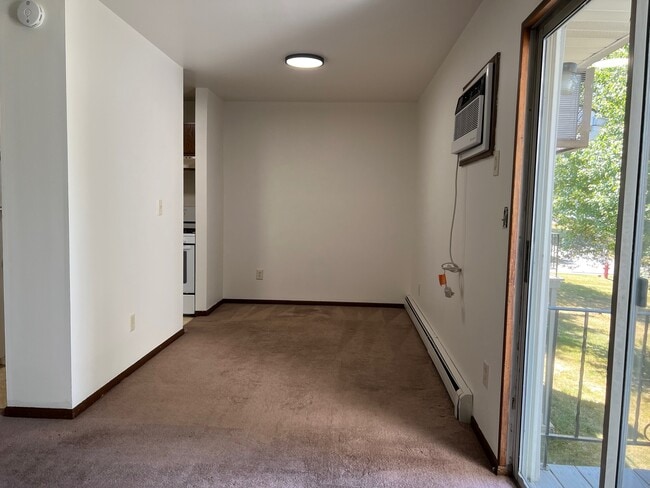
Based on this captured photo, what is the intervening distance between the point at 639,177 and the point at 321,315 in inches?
155

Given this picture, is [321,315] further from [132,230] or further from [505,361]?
[505,361]

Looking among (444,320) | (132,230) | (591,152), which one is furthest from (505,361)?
(132,230)

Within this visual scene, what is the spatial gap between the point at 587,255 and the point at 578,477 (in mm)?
761

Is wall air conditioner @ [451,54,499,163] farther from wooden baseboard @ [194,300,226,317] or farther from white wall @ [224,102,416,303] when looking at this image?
wooden baseboard @ [194,300,226,317]

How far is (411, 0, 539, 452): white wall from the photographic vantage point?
6.70ft

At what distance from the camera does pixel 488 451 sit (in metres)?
2.13

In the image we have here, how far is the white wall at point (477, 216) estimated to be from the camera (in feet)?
6.70

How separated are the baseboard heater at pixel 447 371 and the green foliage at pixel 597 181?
118cm

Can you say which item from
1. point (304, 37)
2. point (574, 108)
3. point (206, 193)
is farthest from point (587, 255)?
point (206, 193)

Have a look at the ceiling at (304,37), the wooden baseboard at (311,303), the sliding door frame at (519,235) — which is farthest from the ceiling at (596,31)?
the wooden baseboard at (311,303)

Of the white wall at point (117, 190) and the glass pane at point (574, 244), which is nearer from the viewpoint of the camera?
the glass pane at point (574, 244)

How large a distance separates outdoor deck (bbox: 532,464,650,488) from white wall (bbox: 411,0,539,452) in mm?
300

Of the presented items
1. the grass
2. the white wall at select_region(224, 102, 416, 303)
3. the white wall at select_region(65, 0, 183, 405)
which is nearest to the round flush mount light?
the white wall at select_region(65, 0, 183, 405)

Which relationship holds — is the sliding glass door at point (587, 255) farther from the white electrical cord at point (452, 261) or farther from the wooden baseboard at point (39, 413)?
the wooden baseboard at point (39, 413)
